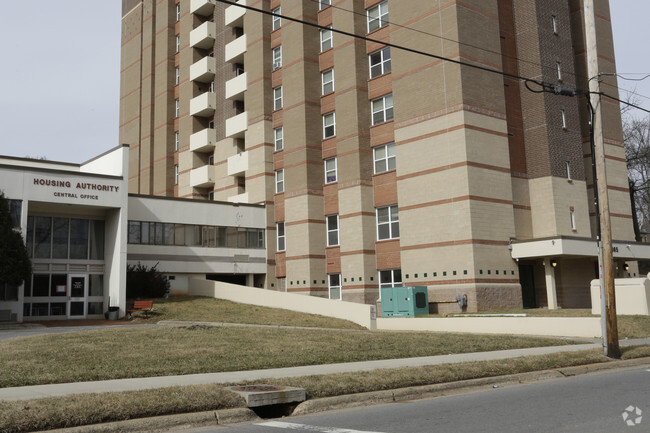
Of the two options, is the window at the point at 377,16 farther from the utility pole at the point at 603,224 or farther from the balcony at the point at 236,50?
the utility pole at the point at 603,224

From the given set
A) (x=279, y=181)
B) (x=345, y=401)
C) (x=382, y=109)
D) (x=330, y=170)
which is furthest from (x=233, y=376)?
(x=279, y=181)

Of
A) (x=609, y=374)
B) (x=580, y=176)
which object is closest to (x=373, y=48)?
(x=580, y=176)

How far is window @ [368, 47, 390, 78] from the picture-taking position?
37812 mm

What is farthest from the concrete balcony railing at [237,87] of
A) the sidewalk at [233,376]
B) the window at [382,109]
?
the sidewalk at [233,376]

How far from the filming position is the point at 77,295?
34625mm

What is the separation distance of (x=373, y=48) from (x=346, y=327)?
752 inches

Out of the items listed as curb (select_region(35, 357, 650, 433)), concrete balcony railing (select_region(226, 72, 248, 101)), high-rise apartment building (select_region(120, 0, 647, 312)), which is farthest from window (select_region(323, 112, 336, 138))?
curb (select_region(35, 357, 650, 433))

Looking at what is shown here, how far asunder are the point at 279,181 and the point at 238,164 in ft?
14.6

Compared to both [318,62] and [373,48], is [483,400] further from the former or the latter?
[318,62]

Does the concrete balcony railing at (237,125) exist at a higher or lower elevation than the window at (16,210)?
higher

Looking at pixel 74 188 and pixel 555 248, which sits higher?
pixel 74 188

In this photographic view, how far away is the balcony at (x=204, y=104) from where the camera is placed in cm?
5056

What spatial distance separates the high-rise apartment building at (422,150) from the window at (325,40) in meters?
0.14

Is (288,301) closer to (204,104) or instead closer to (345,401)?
(204,104)
